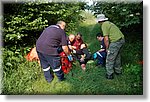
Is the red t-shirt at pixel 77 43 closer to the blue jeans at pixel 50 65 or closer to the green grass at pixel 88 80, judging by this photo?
the green grass at pixel 88 80

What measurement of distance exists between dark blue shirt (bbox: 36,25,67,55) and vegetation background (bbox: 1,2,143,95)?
4 centimetres

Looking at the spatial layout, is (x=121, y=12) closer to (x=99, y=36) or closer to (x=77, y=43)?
(x=99, y=36)

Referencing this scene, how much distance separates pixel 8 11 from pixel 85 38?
2.03 ft

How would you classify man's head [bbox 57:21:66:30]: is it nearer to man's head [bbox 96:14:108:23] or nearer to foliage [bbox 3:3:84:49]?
foliage [bbox 3:3:84:49]

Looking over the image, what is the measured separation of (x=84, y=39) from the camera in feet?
11.0

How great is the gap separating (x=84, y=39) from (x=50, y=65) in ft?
1.07

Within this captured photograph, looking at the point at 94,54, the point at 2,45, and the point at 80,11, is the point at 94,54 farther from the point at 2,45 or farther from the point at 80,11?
the point at 2,45

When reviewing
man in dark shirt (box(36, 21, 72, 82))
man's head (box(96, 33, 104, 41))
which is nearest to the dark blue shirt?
man in dark shirt (box(36, 21, 72, 82))

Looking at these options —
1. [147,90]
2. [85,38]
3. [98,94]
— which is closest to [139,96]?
[147,90]

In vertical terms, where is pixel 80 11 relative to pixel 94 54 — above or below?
above

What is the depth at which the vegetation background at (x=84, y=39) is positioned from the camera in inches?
131

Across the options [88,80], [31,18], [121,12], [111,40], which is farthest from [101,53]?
[31,18]

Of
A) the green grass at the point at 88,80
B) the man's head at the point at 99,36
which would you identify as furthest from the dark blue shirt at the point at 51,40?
→ the man's head at the point at 99,36

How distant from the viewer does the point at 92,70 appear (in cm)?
336
